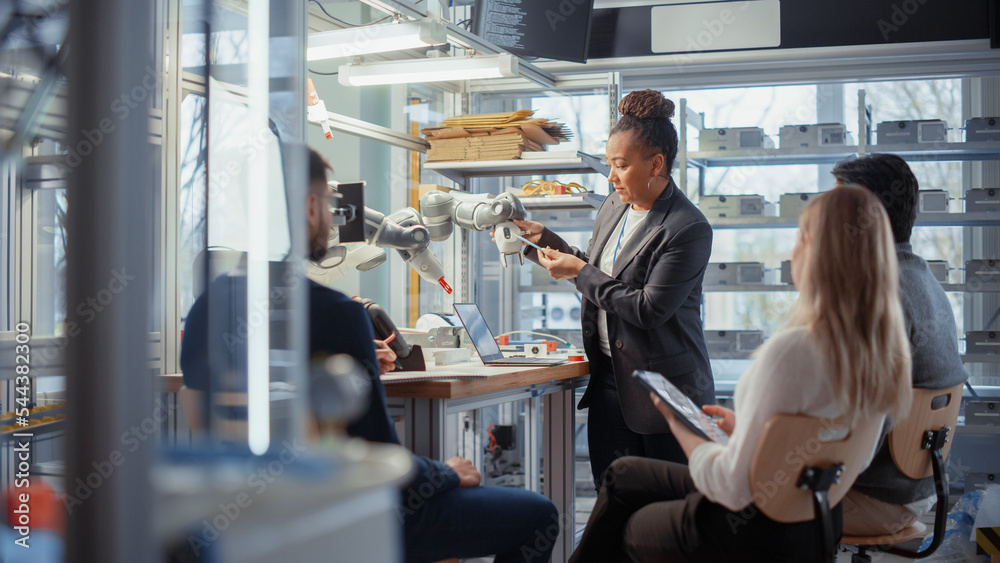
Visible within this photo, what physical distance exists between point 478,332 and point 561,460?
19.2 inches

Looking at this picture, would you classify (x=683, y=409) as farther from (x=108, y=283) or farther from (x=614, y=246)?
(x=108, y=283)

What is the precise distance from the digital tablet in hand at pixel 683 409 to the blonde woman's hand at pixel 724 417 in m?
0.04

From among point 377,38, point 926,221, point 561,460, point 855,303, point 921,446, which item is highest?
point 377,38

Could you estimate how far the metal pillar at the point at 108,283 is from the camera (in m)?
0.68

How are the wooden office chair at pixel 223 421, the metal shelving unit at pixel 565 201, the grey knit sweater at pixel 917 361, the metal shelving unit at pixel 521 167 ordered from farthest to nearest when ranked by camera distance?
the metal shelving unit at pixel 565 201
the metal shelving unit at pixel 521 167
the grey knit sweater at pixel 917 361
the wooden office chair at pixel 223 421

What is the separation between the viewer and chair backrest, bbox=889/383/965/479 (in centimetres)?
171

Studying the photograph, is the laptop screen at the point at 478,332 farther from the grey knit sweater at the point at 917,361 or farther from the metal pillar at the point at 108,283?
the metal pillar at the point at 108,283

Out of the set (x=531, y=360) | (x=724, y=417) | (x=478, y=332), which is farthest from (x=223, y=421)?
(x=531, y=360)

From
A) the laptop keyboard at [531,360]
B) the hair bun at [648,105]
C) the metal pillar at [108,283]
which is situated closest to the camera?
the metal pillar at [108,283]

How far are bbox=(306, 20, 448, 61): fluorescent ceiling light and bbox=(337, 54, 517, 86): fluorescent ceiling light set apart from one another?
0.25 metres

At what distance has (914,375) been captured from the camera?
173 cm

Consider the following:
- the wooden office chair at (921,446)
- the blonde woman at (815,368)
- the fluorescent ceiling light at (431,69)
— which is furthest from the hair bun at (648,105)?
the wooden office chair at (921,446)

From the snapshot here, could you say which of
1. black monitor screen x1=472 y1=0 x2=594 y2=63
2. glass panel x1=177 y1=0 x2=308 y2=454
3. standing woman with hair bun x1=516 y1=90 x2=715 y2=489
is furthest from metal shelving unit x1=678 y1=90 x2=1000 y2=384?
glass panel x1=177 y1=0 x2=308 y2=454

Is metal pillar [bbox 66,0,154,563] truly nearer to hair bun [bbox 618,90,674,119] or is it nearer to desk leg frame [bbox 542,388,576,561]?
Answer: hair bun [bbox 618,90,674,119]
